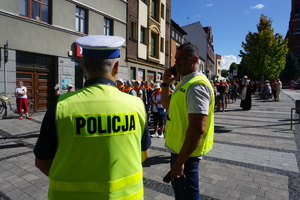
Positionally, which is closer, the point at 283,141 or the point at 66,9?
the point at 283,141

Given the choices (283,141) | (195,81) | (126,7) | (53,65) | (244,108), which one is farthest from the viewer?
(126,7)

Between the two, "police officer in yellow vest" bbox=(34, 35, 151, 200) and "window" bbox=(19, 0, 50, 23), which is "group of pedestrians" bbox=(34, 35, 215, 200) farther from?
"window" bbox=(19, 0, 50, 23)

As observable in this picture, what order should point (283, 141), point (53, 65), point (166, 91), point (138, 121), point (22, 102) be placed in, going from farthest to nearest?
point (53, 65) < point (22, 102) < point (283, 141) < point (166, 91) < point (138, 121)

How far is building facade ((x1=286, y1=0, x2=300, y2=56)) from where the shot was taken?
5853cm

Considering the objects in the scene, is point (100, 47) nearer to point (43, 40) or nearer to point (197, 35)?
point (43, 40)

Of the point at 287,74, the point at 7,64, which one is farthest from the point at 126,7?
the point at 287,74

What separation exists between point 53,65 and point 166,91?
11.4 metres

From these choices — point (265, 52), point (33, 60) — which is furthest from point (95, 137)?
point (265, 52)

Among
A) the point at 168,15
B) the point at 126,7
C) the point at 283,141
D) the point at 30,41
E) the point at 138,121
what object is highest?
the point at 168,15

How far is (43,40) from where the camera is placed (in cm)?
1154

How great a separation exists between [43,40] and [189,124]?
11675 millimetres

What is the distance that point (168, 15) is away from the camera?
25.5 meters

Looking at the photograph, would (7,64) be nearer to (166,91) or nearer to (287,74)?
(166,91)

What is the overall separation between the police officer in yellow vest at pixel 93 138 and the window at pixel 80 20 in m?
13.3
